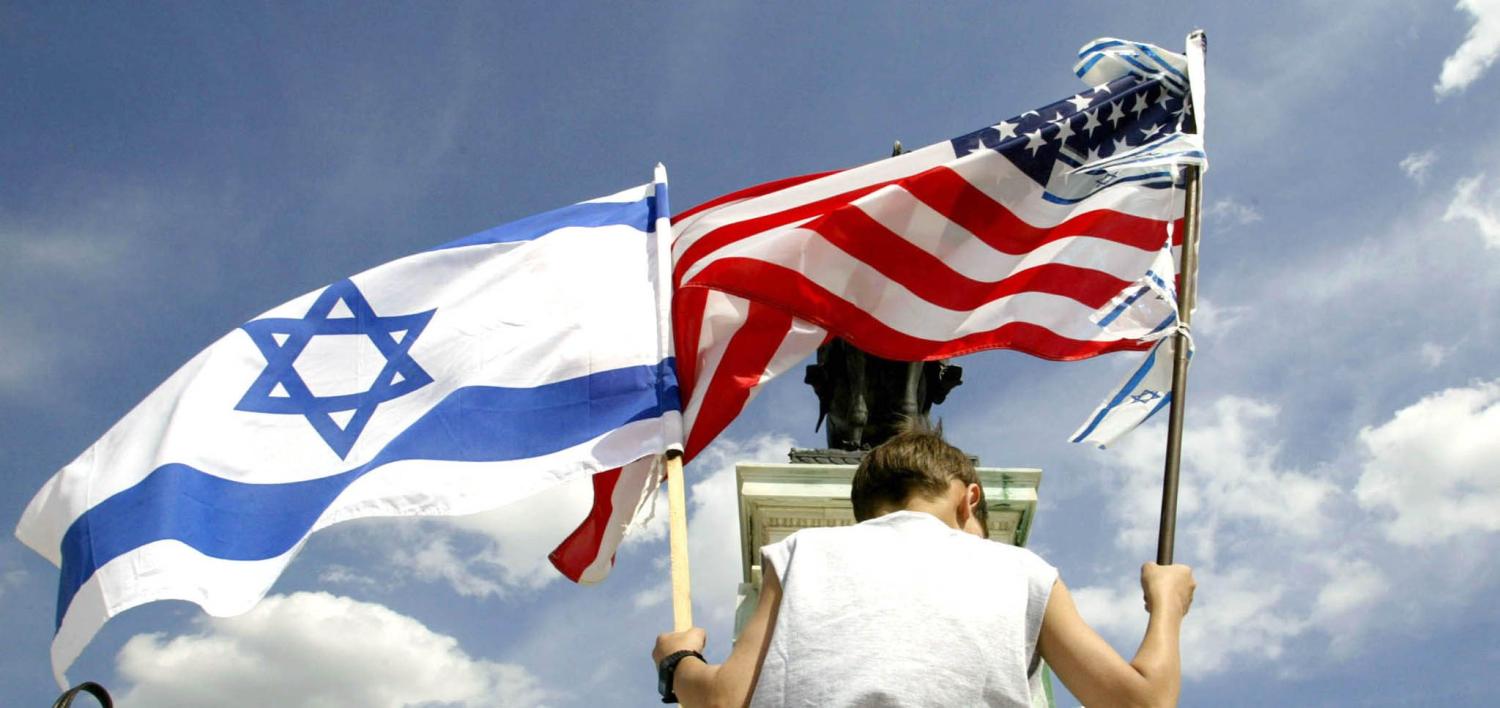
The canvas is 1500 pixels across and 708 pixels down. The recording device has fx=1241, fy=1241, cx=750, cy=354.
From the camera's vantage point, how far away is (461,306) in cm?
608

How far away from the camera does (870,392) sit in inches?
306

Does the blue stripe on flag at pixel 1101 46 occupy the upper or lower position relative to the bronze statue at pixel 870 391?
upper

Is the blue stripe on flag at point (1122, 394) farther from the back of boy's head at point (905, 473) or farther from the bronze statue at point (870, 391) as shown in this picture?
the back of boy's head at point (905, 473)

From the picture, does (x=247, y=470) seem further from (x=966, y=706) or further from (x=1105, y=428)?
(x=966, y=706)

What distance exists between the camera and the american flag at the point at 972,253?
580 cm

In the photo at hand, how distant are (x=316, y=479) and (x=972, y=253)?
321 centimetres

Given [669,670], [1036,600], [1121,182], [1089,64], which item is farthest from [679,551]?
[1089,64]

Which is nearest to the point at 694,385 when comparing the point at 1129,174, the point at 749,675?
the point at 1129,174

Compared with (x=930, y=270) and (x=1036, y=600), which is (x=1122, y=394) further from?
(x=1036, y=600)

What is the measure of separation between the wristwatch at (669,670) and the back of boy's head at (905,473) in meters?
0.54

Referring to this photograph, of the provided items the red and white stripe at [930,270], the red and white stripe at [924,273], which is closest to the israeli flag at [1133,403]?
the red and white stripe at [924,273]

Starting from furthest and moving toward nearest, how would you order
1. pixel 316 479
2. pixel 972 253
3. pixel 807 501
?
pixel 807 501 < pixel 972 253 < pixel 316 479

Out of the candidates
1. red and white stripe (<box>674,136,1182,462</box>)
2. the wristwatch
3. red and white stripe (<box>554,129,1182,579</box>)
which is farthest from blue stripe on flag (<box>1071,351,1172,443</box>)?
the wristwatch

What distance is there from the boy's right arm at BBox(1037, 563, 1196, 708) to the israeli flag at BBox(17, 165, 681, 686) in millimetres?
2963
